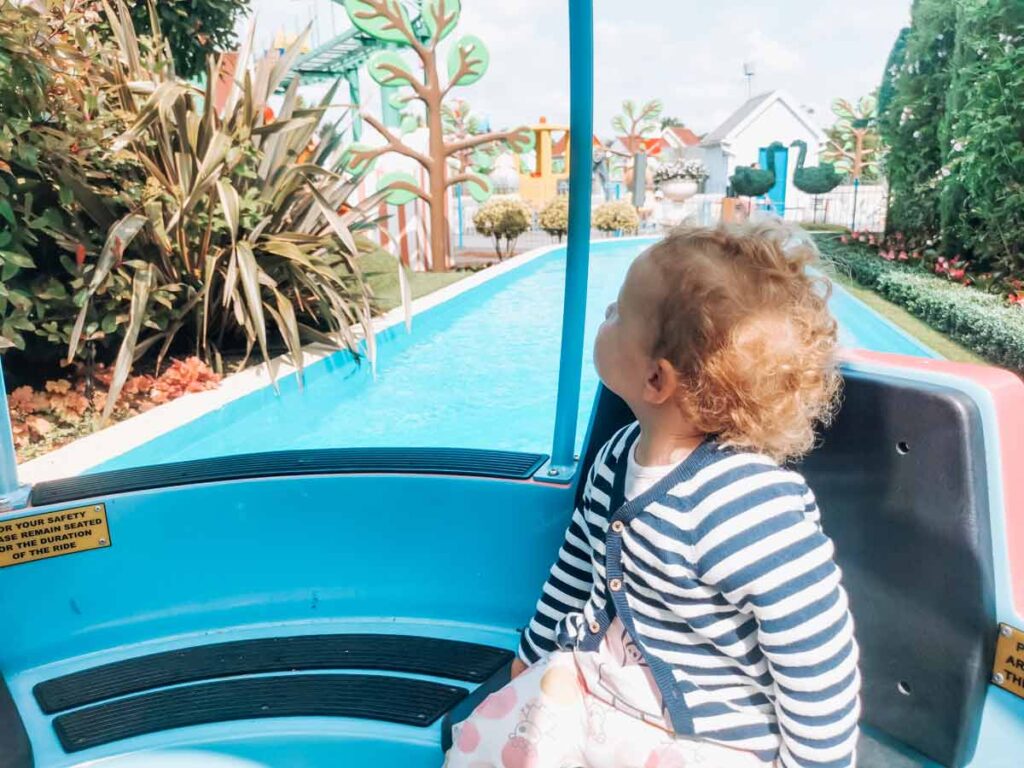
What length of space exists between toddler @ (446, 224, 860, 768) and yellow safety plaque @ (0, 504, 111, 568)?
989 millimetres

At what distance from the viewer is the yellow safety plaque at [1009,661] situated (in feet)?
3.21

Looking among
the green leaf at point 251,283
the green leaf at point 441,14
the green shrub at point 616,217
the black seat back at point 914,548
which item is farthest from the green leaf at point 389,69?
the black seat back at point 914,548

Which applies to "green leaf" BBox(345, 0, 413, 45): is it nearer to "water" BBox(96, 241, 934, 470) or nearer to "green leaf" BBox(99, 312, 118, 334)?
"water" BBox(96, 241, 934, 470)

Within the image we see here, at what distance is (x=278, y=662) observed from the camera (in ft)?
5.48

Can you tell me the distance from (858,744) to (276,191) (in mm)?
4488

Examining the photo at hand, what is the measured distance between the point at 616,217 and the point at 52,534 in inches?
559

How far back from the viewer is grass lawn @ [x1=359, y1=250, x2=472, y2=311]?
728 cm

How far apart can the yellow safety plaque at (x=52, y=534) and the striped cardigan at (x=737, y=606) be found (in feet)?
3.60

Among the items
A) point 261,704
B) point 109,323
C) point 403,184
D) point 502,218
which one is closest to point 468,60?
point 403,184

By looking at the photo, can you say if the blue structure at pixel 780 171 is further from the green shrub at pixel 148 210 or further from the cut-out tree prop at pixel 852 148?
the green shrub at pixel 148 210

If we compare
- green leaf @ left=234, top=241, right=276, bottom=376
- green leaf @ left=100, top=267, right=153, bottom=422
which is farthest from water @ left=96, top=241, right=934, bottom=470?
green leaf @ left=234, top=241, right=276, bottom=376

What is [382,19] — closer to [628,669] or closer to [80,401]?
[80,401]

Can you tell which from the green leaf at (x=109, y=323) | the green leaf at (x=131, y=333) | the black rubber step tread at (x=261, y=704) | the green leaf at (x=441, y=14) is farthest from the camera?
the green leaf at (x=441, y=14)

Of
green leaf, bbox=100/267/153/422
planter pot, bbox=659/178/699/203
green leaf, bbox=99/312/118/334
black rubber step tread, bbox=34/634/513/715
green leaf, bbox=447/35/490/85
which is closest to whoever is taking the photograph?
black rubber step tread, bbox=34/634/513/715
